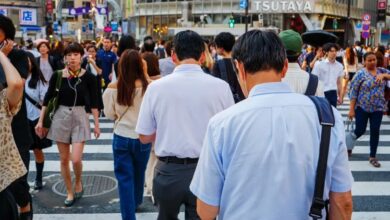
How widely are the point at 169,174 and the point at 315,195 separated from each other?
5.00 feet

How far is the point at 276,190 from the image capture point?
6.44 ft

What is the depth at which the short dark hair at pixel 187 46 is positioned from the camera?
11.1 ft

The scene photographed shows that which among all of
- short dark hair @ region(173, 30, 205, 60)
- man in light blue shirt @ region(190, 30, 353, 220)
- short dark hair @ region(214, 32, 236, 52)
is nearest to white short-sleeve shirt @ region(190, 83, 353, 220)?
man in light blue shirt @ region(190, 30, 353, 220)

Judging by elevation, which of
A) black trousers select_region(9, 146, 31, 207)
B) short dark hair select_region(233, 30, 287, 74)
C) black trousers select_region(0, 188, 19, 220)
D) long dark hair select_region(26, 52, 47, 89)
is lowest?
black trousers select_region(9, 146, 31, 207)

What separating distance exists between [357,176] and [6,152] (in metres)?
5.33

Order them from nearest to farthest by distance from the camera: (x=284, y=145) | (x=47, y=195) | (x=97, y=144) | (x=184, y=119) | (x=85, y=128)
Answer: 1. (x=284, y=145)
2. (x=184, y=119)
3. (x=85, y=128)
4. (x=47, y=195)
5. (x=97, y=144)

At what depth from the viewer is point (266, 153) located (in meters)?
1.93

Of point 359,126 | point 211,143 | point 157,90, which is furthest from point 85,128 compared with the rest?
point 359,126

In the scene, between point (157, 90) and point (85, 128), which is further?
A: point (85, 128)

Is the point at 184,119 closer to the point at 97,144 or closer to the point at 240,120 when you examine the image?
the point at 240,120

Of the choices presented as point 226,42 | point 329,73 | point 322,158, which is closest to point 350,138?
point 329,73

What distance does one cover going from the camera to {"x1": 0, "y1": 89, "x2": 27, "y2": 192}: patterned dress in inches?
119

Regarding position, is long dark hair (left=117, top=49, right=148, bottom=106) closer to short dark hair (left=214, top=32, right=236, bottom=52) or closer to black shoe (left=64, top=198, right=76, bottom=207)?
short dark hair (left=214, top=32, right=236, bottom=52)

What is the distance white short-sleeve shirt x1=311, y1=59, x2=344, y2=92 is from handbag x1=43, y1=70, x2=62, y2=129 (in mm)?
→ 5971
